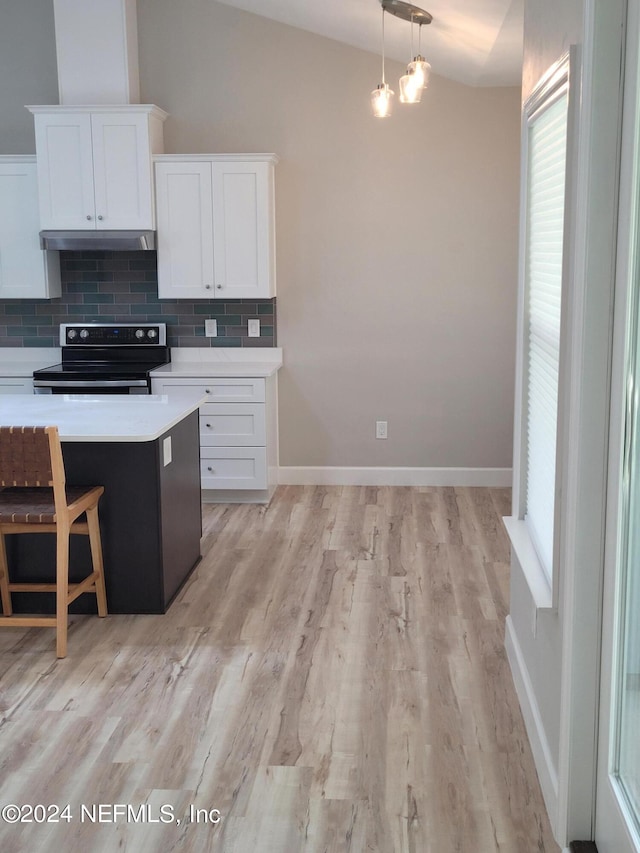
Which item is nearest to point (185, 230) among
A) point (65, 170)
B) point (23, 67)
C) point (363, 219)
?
point (65, 170)

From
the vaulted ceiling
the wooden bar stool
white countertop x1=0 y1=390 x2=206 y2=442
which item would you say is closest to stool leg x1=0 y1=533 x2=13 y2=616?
the wooden bar stool

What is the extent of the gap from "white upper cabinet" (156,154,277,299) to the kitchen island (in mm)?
1807

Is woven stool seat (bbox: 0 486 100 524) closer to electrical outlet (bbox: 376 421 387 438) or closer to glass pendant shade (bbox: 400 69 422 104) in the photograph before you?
glass pendant shade (bbox: 400 69 422 104)

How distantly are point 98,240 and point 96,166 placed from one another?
43cm

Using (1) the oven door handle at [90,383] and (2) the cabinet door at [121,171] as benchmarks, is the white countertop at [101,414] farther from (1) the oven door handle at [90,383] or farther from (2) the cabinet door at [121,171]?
(2) the cabinet door at [121,171]

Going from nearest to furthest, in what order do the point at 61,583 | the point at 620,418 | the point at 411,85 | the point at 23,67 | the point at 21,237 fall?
1. the point at 620,418
2. the point at 61,583
3. the point at 411,85
4. the point at 21,237
5. the point at 23,67

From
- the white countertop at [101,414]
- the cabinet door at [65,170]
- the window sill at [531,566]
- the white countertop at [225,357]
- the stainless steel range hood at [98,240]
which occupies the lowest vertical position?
the window sill at [531,566]

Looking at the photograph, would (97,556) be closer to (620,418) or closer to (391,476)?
(620,418)

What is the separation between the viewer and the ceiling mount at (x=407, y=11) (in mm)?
4273

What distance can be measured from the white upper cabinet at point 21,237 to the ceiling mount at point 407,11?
244 centimetres

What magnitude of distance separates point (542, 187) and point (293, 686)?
1.87m

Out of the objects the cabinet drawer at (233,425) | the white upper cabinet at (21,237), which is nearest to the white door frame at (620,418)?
the cabinet drawer at (233,425)

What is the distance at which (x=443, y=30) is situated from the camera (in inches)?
179

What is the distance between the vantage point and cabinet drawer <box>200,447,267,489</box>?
5582mm
